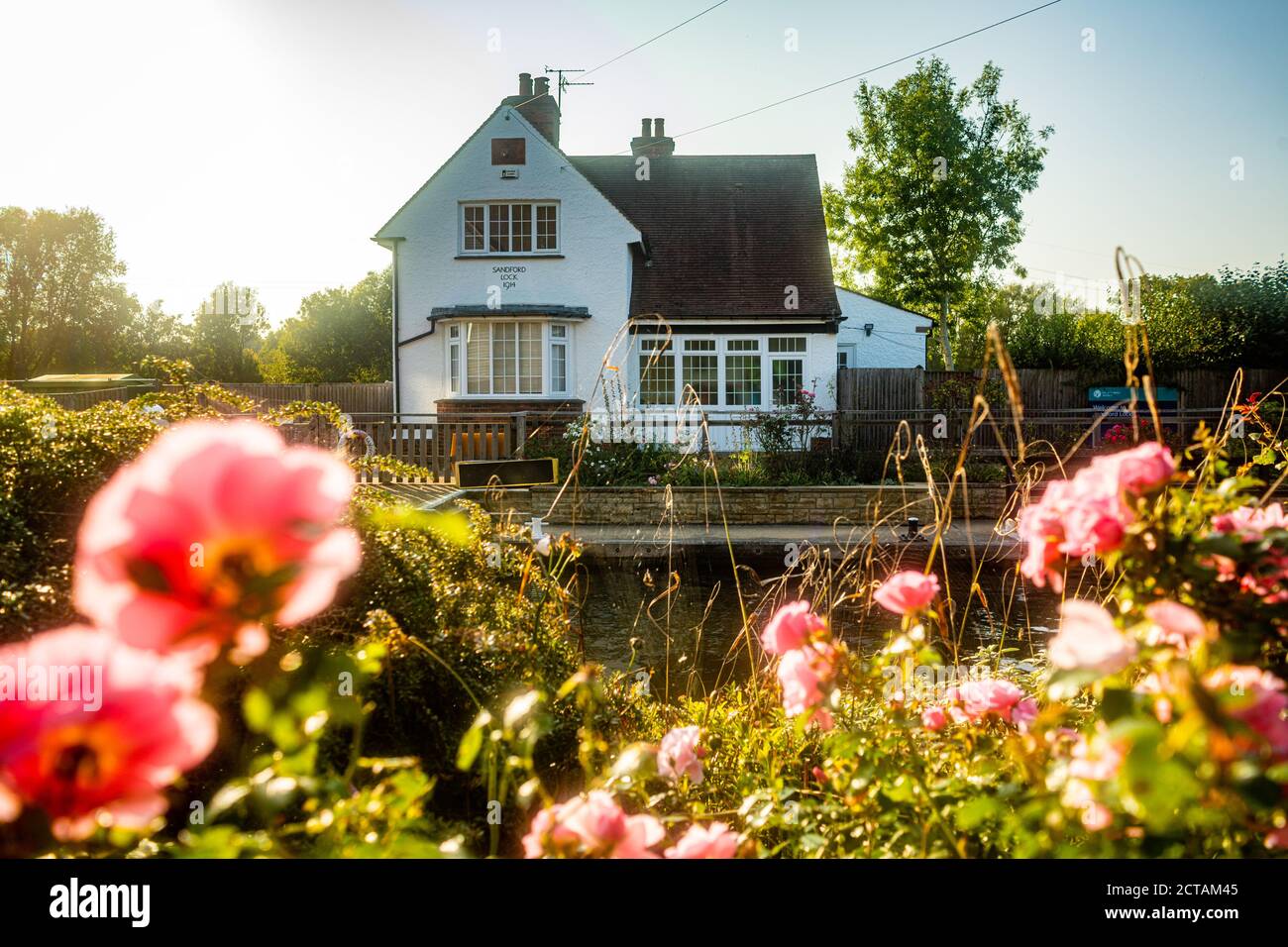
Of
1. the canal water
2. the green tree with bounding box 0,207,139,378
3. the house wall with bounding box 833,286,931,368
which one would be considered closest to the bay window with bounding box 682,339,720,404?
the house wall with bounding box 833,286,931,368

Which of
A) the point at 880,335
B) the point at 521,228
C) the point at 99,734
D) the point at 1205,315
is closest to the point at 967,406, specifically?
the point at 880,335

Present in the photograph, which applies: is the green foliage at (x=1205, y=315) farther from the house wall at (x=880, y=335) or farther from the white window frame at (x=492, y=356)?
the white window frame at (x=492, y=356)

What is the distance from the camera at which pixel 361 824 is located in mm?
1142

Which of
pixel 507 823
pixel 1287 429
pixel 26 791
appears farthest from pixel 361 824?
pixel 1287 429

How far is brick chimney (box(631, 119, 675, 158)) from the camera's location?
22119mm

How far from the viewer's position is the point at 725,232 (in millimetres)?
20094

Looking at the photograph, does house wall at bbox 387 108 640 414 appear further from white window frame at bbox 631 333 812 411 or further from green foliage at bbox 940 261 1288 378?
green foliage at bbox 940 261 1288 378

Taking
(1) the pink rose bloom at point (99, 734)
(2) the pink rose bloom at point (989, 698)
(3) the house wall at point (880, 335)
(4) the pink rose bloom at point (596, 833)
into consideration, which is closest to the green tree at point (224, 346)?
(3) the house wall at point (880, 335)

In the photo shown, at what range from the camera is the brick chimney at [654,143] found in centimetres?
2212

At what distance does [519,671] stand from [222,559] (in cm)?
211

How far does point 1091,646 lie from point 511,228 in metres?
18.9

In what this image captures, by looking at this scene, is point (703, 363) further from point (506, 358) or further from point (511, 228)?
point (511, 228)

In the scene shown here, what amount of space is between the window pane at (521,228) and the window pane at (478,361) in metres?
1.79

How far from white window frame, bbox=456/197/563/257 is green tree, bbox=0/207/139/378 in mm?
14070
